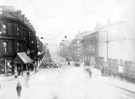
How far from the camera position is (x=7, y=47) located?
25391 millimetres

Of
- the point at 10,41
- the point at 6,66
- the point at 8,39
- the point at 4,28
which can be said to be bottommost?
the point at 6,66

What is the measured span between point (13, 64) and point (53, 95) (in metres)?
15.2

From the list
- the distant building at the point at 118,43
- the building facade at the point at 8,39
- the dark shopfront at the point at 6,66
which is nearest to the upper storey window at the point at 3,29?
the building facade at the point at 8,39

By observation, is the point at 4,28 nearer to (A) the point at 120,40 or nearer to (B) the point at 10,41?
(B) the point at 10,41

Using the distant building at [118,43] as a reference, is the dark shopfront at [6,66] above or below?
below

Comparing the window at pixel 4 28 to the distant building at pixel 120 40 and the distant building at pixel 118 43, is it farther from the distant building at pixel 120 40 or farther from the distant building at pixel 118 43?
the distant building at pixel 120 40

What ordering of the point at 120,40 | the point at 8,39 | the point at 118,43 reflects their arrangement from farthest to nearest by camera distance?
the point at 118,43 → the point at 120,40 → the point at 8,39

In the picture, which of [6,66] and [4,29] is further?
[6,66]

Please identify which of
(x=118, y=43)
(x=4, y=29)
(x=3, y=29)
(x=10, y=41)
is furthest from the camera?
(x=118, y=43)

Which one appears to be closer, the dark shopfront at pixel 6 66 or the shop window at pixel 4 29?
the shop window at pixel 4 29

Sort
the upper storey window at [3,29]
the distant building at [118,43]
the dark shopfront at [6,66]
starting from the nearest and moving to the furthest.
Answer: the upper storey window at [3,29] → the dark shopfront at [6,66] → the distant building at [118,43]

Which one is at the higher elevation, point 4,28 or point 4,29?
point 4,28

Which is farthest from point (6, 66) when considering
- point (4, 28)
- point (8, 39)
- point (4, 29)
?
point (4, 28)

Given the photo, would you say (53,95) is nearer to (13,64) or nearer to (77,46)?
(13,64)
